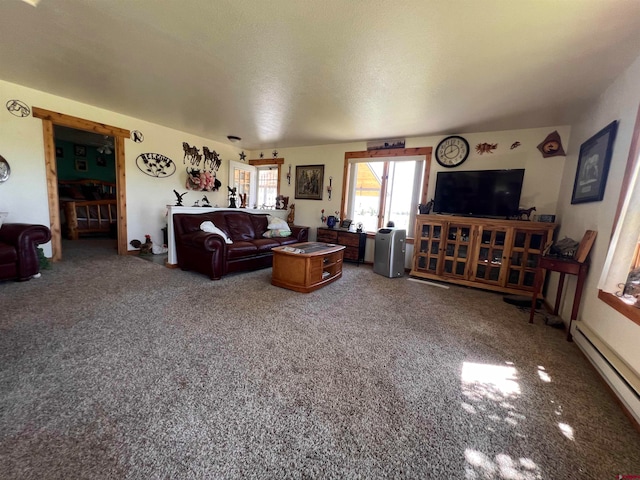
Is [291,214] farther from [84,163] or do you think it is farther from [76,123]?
[84,163]

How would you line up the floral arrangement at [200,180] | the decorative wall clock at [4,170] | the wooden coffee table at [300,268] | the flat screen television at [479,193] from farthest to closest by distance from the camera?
1. the floral arrangement at [200,180]
2. the flat screen television at [479,193]
3. the decorative wall clock at [4,170]
4. the wooden coffee table at [300,268]

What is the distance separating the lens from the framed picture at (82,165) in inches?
257

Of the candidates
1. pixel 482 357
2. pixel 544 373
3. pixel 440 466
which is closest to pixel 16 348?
pixel 440 466

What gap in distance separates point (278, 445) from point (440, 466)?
0.70 meters

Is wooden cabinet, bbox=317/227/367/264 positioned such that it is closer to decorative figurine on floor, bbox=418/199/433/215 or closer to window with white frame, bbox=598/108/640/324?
decorative figurine on floor, bbox=418/199/433/215

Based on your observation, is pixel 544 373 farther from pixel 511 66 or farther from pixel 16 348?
pixel 16 348

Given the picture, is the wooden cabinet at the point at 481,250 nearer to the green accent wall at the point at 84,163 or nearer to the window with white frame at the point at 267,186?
the window with white frame at the point at 267,186

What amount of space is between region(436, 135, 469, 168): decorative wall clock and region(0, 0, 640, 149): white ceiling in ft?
1.65

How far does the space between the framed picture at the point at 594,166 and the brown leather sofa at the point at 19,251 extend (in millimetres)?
5814

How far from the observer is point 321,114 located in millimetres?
3439

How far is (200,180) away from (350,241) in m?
3.19

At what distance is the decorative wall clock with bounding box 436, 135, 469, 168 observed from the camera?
3.91 m

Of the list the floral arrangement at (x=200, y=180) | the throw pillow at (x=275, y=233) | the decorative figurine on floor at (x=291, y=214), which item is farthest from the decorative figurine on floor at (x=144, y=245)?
the decorative figurine on floor at (x=291, y=214)

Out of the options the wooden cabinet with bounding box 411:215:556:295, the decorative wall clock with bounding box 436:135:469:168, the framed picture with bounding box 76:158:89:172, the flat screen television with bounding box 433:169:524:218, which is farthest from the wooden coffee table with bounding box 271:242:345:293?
the framed picture with bounding box 76:158:89:172
